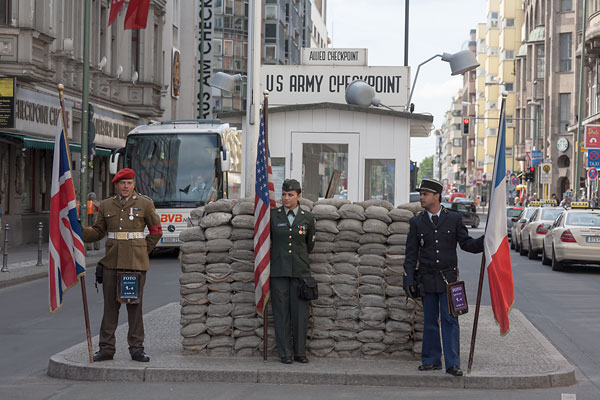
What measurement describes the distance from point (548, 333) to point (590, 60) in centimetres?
4718

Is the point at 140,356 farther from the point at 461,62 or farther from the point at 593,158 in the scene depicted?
the point at 593,158

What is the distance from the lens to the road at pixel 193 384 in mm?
8773

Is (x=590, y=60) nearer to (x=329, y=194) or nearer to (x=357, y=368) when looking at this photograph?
(x=329, y=194)

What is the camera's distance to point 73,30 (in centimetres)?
3547

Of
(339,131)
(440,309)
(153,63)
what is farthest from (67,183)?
(153,63)

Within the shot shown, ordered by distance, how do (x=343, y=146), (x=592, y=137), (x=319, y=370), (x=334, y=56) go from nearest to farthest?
(x=319, y=370), (x=343, y=146), (x=334, y=56), (x=592, y=137)

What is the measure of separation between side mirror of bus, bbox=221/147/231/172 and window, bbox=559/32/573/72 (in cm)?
5037

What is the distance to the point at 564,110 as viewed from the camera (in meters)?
72.6

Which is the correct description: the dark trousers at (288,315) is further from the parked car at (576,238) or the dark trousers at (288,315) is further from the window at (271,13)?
the window at (271,13)

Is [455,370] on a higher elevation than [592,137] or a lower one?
lower

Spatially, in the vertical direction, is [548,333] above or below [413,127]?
below

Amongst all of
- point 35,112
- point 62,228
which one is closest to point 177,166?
point 35,112

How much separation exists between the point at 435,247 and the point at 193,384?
2.55 metres

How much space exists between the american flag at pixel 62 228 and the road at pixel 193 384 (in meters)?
0.91
